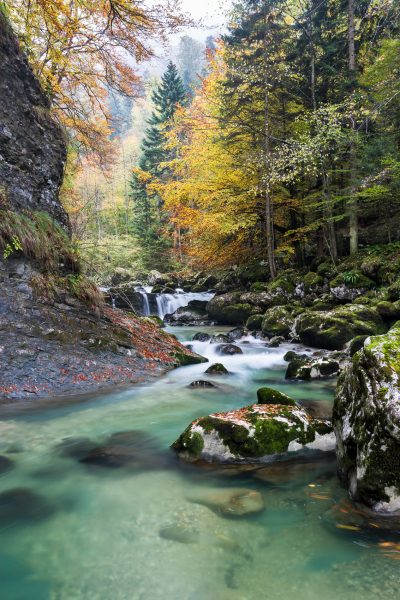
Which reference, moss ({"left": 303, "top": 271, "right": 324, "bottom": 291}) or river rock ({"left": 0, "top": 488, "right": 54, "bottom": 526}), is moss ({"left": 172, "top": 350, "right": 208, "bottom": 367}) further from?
moss ({"left": 303, "top": 271, "right": 324, "bottom": 291})

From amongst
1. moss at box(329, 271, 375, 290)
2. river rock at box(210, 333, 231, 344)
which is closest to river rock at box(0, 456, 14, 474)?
river rock at box(210, 333, 231, 344)

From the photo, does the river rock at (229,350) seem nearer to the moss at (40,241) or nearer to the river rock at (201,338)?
the river rock at (201,338)

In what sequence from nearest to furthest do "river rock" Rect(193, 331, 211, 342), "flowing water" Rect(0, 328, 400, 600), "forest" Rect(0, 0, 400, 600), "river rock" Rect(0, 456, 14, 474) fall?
"flowing water" Rect(0, 328, 400, 600), "forest" Rect(0, 0, 400, 600), "river rock" Rect(0, 456, 14, 474), "river rock" Rect(193, 331, 211, 342)

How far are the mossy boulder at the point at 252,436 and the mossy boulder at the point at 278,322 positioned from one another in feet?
25.5

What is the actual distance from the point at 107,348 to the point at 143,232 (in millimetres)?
26930

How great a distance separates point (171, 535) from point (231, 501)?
624mm

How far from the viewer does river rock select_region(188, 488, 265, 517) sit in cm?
311

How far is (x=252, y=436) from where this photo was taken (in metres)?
3.94

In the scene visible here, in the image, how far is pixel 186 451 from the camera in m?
4.12

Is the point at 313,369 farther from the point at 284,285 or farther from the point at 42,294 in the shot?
the point at 284,285

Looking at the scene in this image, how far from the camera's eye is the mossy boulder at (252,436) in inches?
154

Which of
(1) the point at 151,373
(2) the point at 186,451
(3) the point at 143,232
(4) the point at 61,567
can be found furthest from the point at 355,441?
(3) the point at 143,232

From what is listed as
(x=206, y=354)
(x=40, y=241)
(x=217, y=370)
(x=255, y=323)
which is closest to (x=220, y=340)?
(x=206, y=354)

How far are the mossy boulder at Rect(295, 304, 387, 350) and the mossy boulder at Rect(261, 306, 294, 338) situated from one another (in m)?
0.79
